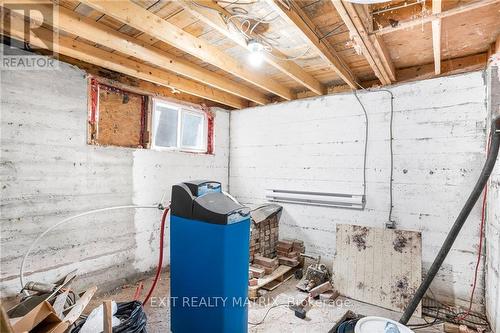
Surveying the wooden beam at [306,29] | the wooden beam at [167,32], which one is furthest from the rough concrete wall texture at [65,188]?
the wooden beam at [306,29]

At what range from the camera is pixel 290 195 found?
364 cm

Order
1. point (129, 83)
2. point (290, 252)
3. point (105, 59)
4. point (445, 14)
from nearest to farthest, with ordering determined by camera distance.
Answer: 1. point (445, 14)
2. point (105, 59)
3. point (129, 83)
4. point (290, 252)

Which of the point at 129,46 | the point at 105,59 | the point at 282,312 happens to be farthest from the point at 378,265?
the point at 105,59

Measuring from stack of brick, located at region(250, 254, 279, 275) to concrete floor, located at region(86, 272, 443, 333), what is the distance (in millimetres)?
220

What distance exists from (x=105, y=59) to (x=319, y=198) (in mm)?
2797

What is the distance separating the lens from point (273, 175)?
385cm

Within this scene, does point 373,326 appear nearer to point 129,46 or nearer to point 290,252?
point 290,252

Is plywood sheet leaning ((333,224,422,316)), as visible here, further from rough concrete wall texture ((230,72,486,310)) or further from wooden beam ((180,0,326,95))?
wooden beam ((180,0,326,95))

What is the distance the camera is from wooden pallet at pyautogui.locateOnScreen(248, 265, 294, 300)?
8.82 feet

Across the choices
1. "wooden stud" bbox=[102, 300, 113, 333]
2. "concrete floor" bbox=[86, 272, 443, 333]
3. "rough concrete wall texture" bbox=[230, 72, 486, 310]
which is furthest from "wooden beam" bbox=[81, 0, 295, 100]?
"concrete floor" bbox=[86, 272, 443, 333]

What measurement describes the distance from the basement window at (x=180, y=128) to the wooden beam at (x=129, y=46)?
0.82 m

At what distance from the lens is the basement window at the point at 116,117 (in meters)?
2.77

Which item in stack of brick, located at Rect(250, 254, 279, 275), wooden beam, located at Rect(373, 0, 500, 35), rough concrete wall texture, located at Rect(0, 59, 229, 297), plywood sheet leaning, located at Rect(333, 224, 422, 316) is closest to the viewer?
wooden beam, located at Rect(373, 0, 500, 35)

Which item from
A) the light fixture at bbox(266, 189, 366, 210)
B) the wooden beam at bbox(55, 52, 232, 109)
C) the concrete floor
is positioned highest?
the wooden beam at bbox(55, 52, 232, 109)
